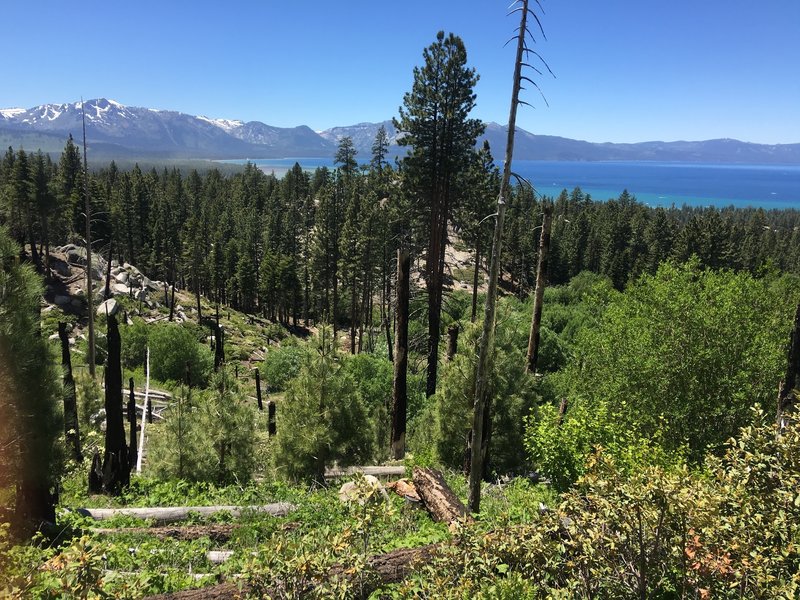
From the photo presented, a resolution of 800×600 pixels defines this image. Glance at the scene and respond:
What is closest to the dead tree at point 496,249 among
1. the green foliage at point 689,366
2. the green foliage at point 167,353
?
the green foliage at point 689,366

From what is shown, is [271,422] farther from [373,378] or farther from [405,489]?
[373,378]

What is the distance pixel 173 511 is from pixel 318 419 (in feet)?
14.0

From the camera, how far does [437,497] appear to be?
9.41 meters

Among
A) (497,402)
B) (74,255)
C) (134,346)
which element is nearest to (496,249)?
(497,402)

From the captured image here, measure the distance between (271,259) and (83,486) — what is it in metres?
59.1

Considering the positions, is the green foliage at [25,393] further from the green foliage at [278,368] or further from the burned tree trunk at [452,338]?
the green foliage at [278,368]

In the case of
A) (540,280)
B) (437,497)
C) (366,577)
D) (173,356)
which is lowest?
(173,356)

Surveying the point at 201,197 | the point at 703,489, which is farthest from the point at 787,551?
the point at 201,197

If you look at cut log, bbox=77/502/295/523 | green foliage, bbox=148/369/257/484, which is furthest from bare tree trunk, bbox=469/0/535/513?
green foliage, bbox=148/369/257/484

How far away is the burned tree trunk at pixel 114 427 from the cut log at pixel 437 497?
7.61 meters

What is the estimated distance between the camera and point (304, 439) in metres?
12.7

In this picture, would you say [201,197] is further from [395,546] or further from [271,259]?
[395,546]

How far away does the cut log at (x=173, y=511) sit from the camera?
925 centimetres

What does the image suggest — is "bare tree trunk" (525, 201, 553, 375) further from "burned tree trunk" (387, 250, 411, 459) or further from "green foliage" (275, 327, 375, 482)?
"green foliage" (275, 327, 375, 482)
